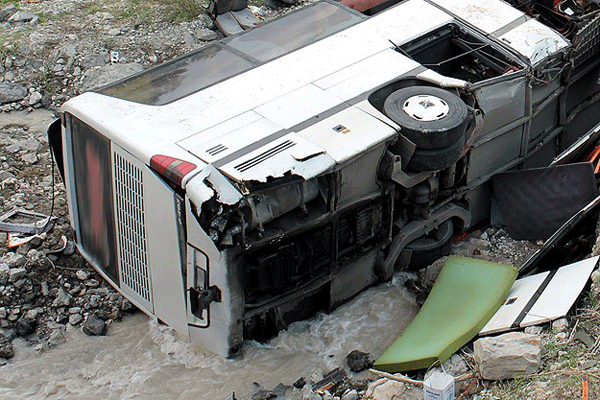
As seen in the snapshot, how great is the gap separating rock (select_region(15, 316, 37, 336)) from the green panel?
2.49 metres

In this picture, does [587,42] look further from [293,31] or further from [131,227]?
[131,227]

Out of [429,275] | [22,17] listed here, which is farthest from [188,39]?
[429,275]

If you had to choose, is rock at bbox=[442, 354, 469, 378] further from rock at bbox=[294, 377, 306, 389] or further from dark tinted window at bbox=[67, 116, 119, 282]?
dark tinted window at bbox=[67, 116, 119, 282]

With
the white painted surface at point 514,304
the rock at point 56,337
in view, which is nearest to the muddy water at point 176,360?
the rock at point 56,337

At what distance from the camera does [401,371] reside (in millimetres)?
5402

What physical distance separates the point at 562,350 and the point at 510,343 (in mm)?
297

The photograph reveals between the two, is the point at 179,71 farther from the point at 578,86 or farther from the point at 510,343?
the point at 578,86

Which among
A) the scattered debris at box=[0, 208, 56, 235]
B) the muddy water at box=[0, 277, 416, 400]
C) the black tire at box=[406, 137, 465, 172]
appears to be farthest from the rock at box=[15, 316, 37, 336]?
the black tire at box=[406, 137, 465, 172]

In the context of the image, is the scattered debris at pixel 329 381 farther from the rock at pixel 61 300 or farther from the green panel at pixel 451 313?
the rock at pixel 61 300

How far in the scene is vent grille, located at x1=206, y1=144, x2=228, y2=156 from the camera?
5.45 m

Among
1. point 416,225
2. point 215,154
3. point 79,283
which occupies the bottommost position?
point 79,283

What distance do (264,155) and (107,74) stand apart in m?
3.88

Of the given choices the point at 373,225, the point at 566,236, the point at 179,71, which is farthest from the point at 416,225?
the point at 179,71

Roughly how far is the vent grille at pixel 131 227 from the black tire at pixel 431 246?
1.96m
